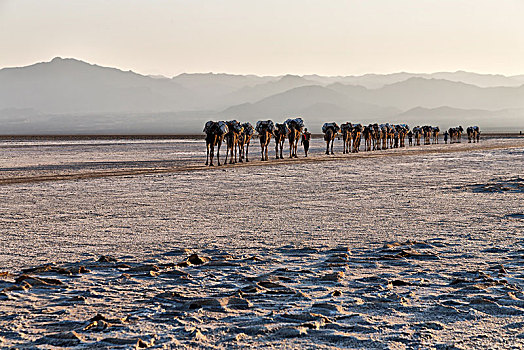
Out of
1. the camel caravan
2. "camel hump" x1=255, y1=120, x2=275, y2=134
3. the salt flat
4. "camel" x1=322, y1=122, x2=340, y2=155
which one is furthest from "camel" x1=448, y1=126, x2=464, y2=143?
the salt flat

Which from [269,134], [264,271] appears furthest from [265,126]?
[264,271]

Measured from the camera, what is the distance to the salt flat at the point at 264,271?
6.39m

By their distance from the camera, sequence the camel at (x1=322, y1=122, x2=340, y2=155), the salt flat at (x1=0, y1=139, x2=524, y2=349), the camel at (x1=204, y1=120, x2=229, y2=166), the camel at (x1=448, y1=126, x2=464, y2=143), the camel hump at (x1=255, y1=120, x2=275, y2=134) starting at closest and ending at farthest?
the salt flat at (x1=0, y1=139, x2=524, y2=349), the camel at (x1=204, y1=120, x2=229, y2=166), the camel hump at (x1=255, y1=120, x2=275, y2=134), the camel at (x1=322, y1=122, x2=340, y2=155), the camel at (x1=448, y1=126, x2=464, y2=143)

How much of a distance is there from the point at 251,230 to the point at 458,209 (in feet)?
18.6

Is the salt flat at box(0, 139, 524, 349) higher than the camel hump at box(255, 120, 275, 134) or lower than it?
lower

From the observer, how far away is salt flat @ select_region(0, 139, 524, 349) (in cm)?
639

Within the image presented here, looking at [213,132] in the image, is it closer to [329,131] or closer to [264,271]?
[329,131]

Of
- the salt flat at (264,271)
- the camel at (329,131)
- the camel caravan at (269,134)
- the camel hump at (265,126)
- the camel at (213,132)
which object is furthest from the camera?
the camel at (329,131)

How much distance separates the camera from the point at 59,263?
9.46 metres

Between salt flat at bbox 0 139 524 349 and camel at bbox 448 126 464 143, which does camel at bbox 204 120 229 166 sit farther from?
camel at bbox 448 126 464 143

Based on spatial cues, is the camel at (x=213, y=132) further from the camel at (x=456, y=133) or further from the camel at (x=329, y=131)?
the camel at (x=456, y=133)

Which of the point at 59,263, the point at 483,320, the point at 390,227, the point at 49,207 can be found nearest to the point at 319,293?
the point at 483,320

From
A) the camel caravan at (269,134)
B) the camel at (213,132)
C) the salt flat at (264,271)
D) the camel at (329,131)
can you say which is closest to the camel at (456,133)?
the camel caravan at (269,134)

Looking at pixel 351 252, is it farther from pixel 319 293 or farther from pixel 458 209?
pixel 458 209
